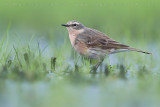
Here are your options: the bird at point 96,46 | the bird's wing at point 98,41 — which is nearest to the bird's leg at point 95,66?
the bird at point 96,46

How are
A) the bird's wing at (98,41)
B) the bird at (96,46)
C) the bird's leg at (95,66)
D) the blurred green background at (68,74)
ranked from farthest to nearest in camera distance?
the bird's wing at (98,41), the bird at (96,46), the bird's leg at (95,66), the blurred green background at (68,74)

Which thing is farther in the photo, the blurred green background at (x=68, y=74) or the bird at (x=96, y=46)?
the bird at (x=96, y=46)

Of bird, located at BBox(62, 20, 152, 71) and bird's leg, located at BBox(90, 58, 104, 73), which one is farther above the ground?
bird, located at BBox(62, 20, 152, 71)

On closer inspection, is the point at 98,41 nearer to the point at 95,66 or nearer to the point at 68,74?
the point at 95,66

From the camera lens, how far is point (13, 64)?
351 inches

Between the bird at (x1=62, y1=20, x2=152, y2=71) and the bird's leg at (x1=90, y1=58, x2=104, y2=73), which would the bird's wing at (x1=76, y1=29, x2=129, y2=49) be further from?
the bird's leg at (x1=90, y1=58, x2=104, y2=73)

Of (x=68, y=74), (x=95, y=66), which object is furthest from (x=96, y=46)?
(x=68, y=74)

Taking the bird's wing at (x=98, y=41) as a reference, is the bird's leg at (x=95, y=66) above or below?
below

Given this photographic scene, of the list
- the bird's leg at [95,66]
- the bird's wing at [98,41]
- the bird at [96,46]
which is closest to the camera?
the bird's leg at [95,66]

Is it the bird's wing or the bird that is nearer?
the bird

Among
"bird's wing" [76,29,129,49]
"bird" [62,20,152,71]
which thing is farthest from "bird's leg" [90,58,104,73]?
"bird's wing" [76,29,129,49]

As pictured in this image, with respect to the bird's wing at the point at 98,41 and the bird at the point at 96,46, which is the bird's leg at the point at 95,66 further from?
the bird's wing at the point at 98,41

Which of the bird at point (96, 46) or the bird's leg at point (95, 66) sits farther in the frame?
the bird at point (96, 46)

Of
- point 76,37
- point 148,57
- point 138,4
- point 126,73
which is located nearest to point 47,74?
point 126,73
